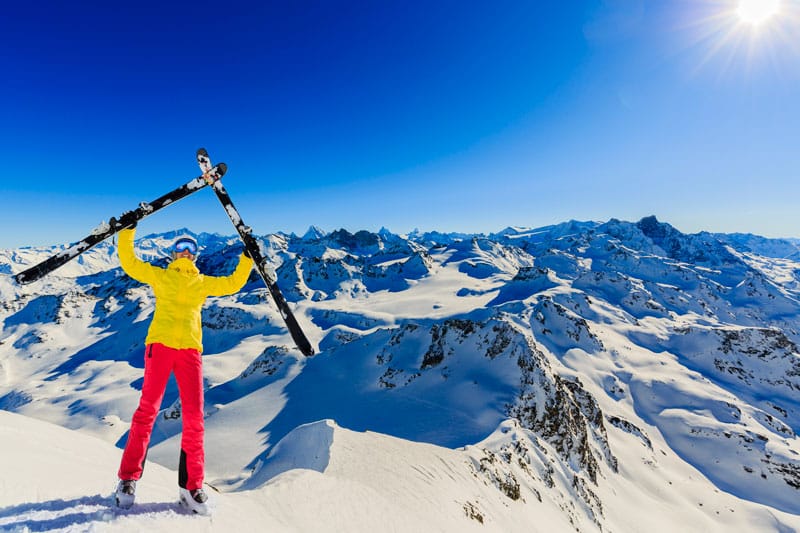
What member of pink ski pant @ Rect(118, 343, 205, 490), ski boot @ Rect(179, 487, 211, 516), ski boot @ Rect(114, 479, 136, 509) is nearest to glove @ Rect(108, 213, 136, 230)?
pink ski pant @ Rect(118, 343, 205, 490)

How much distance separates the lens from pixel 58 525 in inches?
186

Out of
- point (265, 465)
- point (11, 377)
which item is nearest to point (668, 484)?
point (265, 465)

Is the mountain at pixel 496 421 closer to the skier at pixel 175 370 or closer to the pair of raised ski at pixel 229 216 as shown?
the skier at pixel 175 370

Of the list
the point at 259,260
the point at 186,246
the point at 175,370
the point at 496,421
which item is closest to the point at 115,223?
the point at 186,246

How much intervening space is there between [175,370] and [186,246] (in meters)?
2.34

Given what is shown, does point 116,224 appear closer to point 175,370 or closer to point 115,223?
point 115,223

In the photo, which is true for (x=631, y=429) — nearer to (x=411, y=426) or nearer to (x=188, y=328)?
(x=411, y=426)

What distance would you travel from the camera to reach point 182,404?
586 cm

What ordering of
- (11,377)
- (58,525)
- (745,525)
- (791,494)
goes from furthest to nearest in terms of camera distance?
(11,377) → (791,494) → (745,525) → (58,525)

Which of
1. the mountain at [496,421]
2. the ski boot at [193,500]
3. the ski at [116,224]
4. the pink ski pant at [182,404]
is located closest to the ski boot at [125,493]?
the pink ski pant at [182,404]

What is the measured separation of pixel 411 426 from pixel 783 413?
457 feet

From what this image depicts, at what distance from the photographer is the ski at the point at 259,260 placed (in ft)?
28.1

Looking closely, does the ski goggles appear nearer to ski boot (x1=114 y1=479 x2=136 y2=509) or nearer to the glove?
the glove

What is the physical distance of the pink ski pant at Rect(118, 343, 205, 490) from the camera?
5.79 meters
